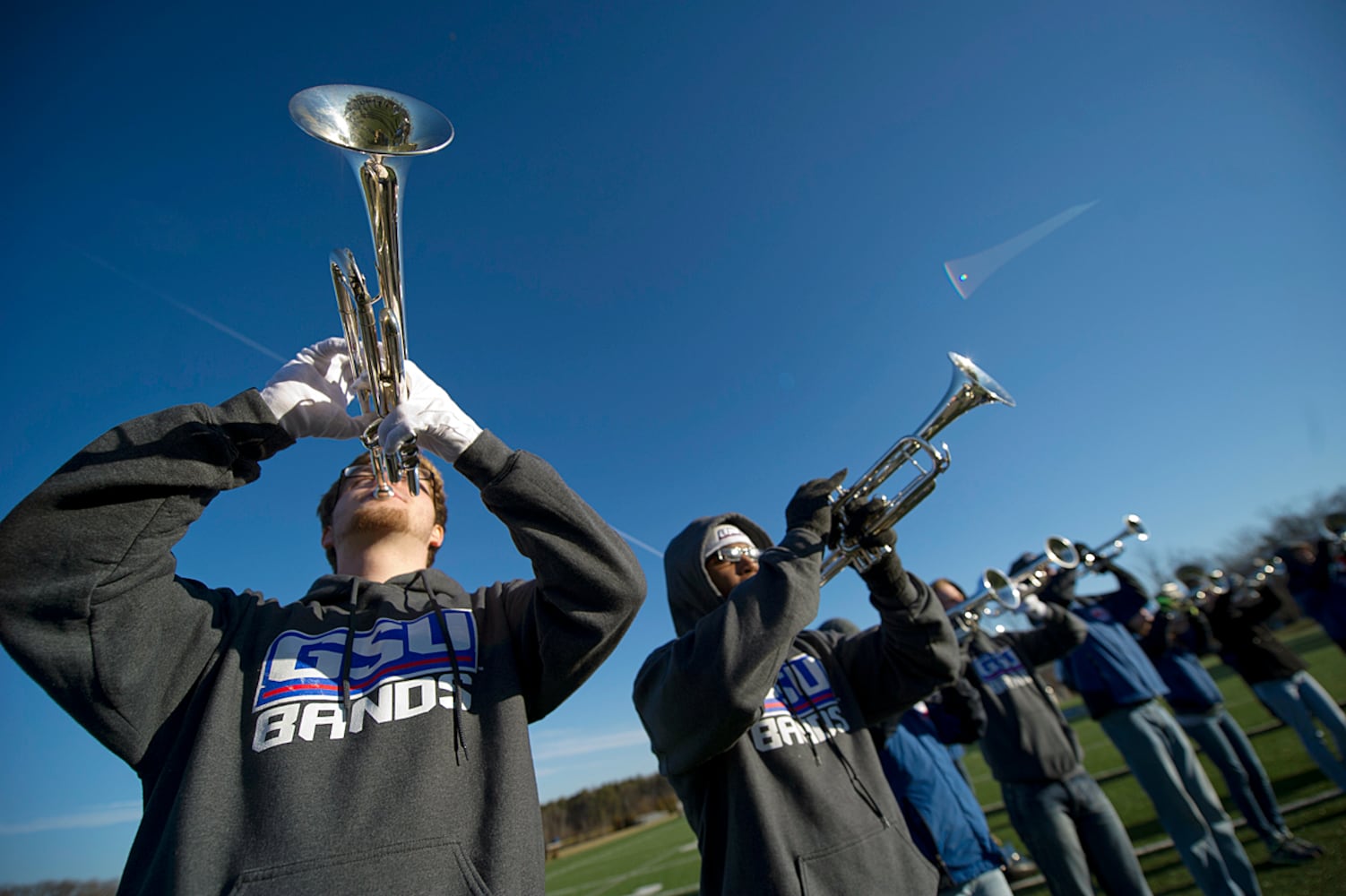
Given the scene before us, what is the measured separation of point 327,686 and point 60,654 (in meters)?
0.65

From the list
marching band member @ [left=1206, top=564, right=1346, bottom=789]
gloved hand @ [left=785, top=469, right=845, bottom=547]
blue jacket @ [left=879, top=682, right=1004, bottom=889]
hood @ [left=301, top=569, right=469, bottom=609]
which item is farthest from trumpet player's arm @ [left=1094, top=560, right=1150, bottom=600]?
hood @ [left=301, top=569, right=469, bottom=609]

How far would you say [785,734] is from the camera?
2.81 meters

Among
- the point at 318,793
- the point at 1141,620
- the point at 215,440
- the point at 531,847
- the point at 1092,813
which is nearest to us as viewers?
the point at 318,793

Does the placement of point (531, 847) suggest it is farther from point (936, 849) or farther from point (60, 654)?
point (936, 849)

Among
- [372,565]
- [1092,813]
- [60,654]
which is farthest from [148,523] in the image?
[1092,813]

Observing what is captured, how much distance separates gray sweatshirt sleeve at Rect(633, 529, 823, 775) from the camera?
2436 millimetres

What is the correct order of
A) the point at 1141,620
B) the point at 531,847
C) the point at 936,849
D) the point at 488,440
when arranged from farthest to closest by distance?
the point at 1141,620 < the point at 936,849 < the point at 488,440 < the point at 531,847

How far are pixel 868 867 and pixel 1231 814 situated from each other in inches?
290

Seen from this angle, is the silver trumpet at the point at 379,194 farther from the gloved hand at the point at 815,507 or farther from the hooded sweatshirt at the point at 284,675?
the gloved hand at the point at 815,507

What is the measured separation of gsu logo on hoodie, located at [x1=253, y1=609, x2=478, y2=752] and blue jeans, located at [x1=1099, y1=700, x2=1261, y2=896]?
17.3 feet

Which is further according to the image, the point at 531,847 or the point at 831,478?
the point at 831,478

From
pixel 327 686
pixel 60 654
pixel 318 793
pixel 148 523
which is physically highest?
pixel 148 523

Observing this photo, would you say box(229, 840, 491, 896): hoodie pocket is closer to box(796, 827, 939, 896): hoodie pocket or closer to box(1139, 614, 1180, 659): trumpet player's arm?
box(796, 827, 939, 896): hoodie pocket

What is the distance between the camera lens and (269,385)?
7.36 feet
